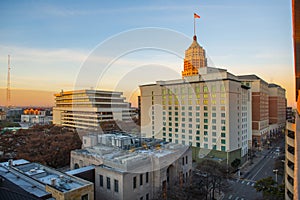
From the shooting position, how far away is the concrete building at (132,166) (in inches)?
594

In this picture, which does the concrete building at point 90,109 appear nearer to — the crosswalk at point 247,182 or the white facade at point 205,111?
the white facade at point 205,111

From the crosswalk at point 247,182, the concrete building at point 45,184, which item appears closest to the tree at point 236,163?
the crosswalk at point 247,182

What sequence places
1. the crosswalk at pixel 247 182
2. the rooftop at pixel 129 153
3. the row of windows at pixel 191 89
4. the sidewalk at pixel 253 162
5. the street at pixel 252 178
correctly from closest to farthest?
1. the rooftop at pixel 129 153
2. the street at pixel 252 178
3. the crosswalk at pixel 247 182
4. the sidewalk at pixel 253 162
5. the row of windows at pixel 191 89

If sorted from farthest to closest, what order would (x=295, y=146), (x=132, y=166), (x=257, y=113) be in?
(x=257, y=113)
(x=132, y=166)
(x=295, y=146)

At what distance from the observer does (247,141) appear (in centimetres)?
3644

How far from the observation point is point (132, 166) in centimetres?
1534

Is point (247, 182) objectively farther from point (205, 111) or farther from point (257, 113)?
point (257, 113)

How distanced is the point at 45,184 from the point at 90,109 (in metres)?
43.0

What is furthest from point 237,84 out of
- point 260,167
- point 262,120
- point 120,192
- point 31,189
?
point 31,189

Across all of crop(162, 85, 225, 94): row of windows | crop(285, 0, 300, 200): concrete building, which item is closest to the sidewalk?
crop(162, 85, 225, 94): row of windows

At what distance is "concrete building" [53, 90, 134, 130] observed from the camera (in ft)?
180

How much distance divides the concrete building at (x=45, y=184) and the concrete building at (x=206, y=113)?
2298 centimetres

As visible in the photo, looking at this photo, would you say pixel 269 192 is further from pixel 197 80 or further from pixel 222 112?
pixel 197 80

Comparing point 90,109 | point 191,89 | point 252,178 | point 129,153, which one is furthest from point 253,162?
point 90,109
